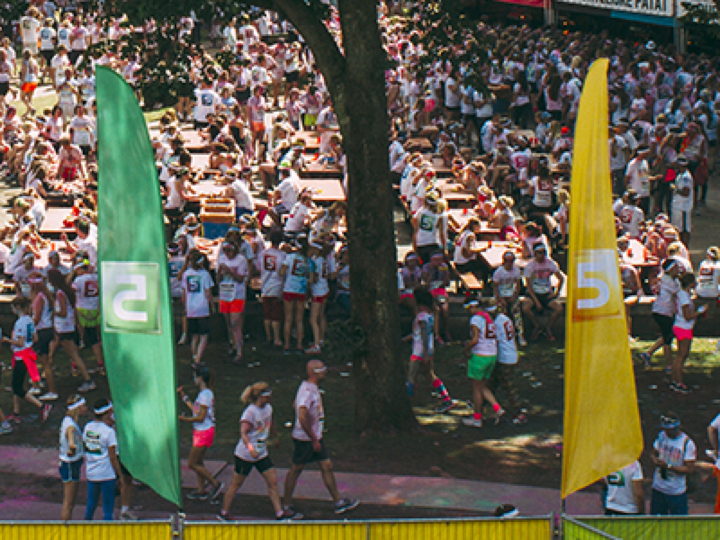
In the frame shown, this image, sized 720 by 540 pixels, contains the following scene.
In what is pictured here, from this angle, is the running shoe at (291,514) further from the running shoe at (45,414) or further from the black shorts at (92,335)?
the black shorts at (92,335)

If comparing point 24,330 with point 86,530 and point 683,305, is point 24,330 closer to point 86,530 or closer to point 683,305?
point 86,530

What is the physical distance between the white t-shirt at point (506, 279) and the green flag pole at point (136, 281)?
8624 mm

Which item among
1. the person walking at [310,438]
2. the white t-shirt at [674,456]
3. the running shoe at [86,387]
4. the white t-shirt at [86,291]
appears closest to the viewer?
the white t-shirt at [674,456]

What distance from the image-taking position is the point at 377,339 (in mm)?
13320

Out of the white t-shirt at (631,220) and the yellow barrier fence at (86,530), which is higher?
the white t-shirt at (631,220)

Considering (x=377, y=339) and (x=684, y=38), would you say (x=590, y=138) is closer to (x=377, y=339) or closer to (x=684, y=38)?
(x=377, y=339)

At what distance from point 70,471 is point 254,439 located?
→ 185 centimetres

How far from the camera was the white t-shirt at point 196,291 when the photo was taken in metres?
15.1

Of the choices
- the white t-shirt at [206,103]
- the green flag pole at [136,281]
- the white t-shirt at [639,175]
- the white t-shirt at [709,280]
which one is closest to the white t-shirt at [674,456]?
the green flag pole at [136,281]

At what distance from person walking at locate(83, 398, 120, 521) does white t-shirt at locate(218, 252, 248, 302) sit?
5.02 meters

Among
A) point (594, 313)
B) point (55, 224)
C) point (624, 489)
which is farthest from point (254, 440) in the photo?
point (55, 224)

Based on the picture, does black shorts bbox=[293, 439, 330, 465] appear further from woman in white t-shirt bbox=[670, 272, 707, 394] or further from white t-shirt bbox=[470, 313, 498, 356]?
woman in white t-shirt bbox=[670, 272, 707, 394]

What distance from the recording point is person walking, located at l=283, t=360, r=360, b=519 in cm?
1120

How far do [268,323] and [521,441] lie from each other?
4.70 metres
